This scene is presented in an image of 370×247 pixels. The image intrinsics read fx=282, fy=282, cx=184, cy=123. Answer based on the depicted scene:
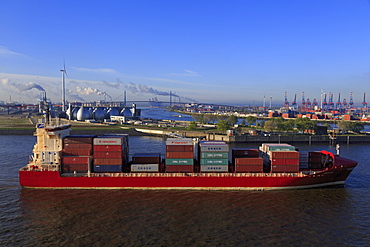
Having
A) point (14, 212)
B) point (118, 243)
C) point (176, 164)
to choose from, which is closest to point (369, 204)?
point (176, 164)

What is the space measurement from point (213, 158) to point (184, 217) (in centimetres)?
887

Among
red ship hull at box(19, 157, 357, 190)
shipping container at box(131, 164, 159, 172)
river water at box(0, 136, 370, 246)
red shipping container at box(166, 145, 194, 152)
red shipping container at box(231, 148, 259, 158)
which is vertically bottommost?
river water at box(0, 136, 370, 246)

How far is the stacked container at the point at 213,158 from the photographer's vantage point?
3005cm

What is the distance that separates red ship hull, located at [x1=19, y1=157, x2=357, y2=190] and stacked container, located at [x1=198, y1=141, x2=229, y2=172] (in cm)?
92

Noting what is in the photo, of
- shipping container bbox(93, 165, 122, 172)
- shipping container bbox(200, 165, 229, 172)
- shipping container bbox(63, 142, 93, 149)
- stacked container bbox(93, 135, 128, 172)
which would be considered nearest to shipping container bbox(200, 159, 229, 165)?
shipping container bbox(200, 165, 229, 172)

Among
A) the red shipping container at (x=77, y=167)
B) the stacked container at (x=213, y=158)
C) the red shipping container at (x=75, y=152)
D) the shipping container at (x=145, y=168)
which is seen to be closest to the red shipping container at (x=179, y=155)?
the stacked container at (x=213, y=158)

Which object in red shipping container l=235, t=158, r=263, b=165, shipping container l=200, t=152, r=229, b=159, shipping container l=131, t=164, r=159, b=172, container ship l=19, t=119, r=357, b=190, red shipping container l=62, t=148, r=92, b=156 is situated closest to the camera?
container ship l=19, t=119, r=357, b=190

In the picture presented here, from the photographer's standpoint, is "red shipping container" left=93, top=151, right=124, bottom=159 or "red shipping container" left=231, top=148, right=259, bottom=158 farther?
"red shipping container" left=231, top=148, right=259, bottom=158

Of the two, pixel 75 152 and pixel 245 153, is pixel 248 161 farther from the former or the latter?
pixel 75 152

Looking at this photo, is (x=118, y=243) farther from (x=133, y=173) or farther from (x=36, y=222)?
(x=133, y=173)

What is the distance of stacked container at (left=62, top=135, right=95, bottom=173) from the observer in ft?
96.6

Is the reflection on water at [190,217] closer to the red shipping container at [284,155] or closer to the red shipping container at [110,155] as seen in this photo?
the red shipping container at [110,155]

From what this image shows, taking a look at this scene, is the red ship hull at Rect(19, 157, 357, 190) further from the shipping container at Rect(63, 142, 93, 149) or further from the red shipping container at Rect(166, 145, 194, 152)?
the shipping container at Rect(63, 142, 93, 149)

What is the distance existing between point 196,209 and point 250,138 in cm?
4740
